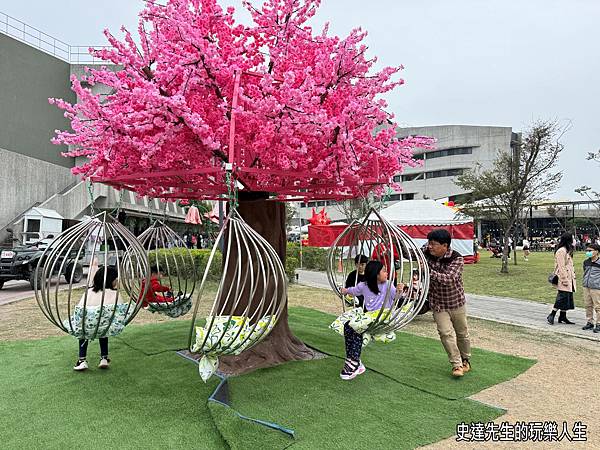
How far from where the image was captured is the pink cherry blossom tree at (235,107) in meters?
4.04

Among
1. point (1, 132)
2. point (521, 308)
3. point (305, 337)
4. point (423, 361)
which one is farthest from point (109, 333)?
point (1, 132)

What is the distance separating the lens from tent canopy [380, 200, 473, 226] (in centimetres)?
2147

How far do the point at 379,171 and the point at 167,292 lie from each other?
3303 mm

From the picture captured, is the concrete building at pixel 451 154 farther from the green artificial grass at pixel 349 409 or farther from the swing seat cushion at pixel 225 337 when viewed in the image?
the swing seat cushion at pixel 225 337

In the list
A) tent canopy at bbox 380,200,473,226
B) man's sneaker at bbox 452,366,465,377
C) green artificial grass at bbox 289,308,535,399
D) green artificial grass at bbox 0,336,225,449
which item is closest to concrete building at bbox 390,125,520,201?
tent canopy at bbox 380,200,473,226

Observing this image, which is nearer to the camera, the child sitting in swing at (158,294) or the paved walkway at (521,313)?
the child sitting in swing at (158,294)

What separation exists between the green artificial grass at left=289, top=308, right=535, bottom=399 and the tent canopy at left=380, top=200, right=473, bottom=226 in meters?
14.5

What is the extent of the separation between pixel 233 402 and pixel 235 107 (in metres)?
2.77

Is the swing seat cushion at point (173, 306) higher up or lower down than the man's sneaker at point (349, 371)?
higher up

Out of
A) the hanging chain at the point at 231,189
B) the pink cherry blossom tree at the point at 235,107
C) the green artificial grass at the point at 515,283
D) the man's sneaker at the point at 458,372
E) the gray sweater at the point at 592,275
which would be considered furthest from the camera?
the green artificial grass at the point at 515,283

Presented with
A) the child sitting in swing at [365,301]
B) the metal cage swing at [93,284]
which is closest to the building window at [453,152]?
the child sitting in swing at [365,301]

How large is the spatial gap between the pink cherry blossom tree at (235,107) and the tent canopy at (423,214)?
54.4 feet

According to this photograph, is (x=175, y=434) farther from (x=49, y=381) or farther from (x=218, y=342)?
(x=49, y=381)

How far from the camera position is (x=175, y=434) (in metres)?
3.60
